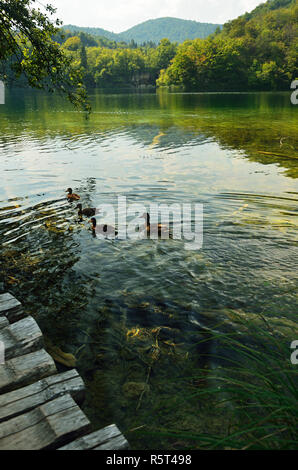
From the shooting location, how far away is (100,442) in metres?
3.24

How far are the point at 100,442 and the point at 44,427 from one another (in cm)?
64

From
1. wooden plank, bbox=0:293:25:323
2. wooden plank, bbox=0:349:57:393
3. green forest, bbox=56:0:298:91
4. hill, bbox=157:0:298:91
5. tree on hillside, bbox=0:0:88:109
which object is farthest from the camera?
green forest, bbox=56:0:298:91

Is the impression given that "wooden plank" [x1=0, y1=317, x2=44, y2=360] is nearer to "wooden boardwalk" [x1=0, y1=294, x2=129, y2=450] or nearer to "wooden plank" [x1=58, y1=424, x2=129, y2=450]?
"wooden boardwalk" [x1=0, y1=294, x2=129, y2=450]

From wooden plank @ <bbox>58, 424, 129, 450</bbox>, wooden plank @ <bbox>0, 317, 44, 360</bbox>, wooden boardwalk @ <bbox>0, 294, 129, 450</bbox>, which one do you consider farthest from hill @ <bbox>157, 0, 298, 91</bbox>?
wooden plank @ <bbox>58, 424, 129, 450</bbox>

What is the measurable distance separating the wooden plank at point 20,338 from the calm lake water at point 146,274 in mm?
731

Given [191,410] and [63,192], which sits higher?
[63,192]

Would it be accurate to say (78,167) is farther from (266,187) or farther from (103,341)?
(103,341)

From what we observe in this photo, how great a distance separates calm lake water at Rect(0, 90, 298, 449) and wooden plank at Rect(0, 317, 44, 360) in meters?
0.73

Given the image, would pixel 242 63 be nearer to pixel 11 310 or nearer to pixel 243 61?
pixel 243 61

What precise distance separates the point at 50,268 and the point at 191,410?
5136 mm

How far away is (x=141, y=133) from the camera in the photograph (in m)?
33.0

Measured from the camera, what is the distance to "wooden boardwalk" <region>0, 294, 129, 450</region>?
128 inches

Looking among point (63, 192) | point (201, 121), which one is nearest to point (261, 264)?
point (63, 192)
